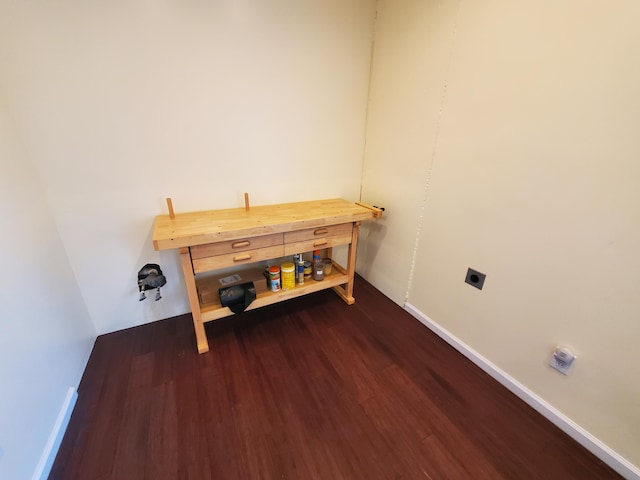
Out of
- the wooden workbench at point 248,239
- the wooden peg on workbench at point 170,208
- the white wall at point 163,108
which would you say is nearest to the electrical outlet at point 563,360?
the wooden workbench at point 248,239

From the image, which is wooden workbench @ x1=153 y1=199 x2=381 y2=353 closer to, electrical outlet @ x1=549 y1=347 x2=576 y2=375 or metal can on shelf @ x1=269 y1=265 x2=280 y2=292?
metal can on shelf @ x1=269 y1=265 x2=280 y2=292

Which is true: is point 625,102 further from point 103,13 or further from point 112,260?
point 112,260

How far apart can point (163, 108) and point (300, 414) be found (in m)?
1.83

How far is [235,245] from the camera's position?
4.86 feet

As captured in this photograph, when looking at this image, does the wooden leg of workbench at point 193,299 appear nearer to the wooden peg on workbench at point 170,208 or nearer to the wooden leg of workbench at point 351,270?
the wooden peg on workbench at point 170,208

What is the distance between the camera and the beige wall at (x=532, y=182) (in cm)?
96

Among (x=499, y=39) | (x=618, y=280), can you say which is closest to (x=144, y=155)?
(x=499, y=39)

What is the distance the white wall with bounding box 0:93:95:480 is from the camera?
2.99 feet

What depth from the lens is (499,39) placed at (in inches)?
47.8

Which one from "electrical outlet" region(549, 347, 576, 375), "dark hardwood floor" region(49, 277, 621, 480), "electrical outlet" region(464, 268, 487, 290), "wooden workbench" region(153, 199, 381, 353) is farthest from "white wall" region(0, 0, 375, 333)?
"electrical outlet" region(549, 347, 576, 375)

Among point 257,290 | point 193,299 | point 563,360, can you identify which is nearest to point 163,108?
point 193,299

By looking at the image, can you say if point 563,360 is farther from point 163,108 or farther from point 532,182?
point 163,108

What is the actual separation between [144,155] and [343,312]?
170cm

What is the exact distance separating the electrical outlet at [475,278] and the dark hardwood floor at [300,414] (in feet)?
1.58
